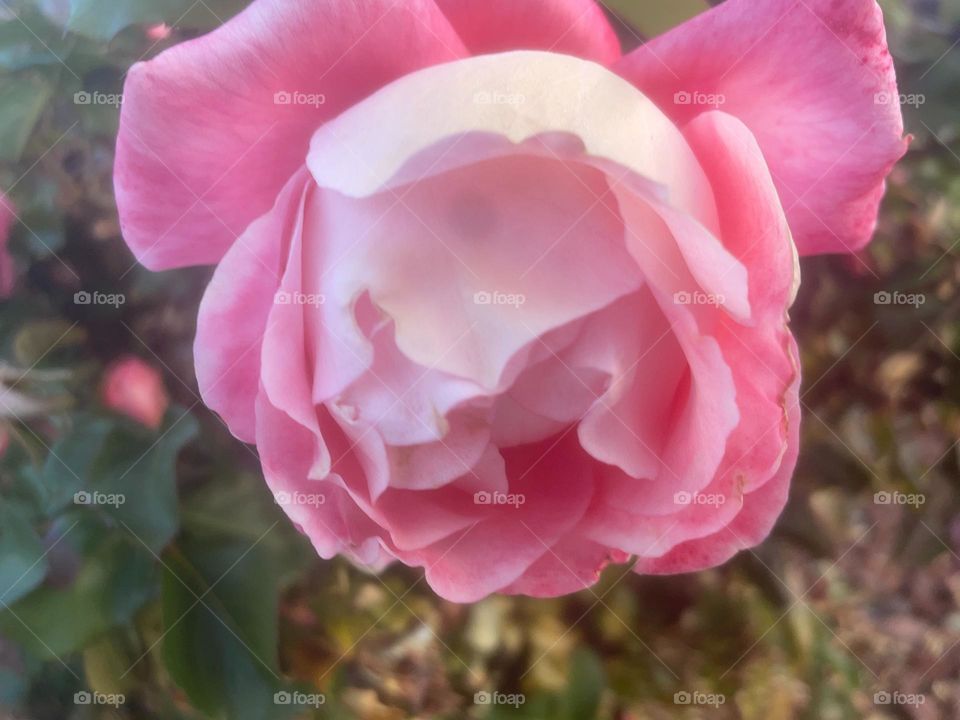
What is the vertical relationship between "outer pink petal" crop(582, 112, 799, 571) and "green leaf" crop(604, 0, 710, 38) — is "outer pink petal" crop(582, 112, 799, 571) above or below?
below

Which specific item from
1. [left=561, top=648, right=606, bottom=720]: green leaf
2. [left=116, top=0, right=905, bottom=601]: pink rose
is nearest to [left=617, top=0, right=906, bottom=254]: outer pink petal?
[left=116, top=0, right=905, bottom=601]: pink rose

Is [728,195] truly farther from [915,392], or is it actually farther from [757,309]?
[915,392]

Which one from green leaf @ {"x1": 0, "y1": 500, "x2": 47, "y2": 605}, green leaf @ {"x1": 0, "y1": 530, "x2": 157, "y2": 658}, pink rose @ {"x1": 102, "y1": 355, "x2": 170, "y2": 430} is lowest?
green leaf @ {"x1": 0, "y1": 530, "x2": 157, "y2": 658}

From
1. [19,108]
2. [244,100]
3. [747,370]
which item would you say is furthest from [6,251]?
[747,370]

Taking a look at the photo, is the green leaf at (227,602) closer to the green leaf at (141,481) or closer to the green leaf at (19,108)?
the green leaf at (141,481)

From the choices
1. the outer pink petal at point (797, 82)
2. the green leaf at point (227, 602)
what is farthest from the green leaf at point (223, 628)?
the outer pink petal at point (797, 82)

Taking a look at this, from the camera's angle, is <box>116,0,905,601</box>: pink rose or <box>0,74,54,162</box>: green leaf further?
<box>0,74,54,162</box>: green leaf

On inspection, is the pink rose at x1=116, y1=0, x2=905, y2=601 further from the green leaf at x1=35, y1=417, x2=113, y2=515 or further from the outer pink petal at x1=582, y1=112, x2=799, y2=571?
the green leaf at x1=35, y1=417, x2=113, y2=515
